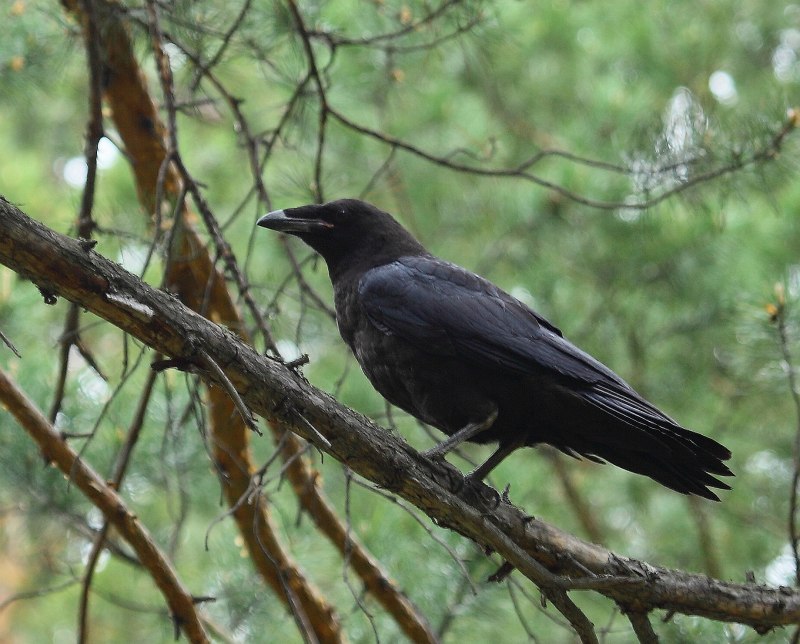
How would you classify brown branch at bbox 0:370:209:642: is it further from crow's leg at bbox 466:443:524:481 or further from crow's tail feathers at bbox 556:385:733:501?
crow's tail feathers at bbox 556:385:733:501

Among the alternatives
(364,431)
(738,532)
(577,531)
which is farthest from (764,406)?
(364,431)

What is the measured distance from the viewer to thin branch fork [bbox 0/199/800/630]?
223 centimetres

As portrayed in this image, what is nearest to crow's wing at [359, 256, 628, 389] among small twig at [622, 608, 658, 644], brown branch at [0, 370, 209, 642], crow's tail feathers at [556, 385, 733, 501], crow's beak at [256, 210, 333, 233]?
crow's tail feathers at [556, 385, 733, 501]

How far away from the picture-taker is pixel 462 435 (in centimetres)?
330

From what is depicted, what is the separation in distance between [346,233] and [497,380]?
3.30ft

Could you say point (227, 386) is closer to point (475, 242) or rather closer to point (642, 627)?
point (642, 627)

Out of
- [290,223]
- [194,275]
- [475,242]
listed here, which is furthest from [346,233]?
[475,242]

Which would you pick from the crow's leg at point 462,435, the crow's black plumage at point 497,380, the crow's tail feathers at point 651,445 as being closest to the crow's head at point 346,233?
the crow's black plumage at point 497,380

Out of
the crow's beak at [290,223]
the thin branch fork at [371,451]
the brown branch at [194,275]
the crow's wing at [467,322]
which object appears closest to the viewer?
the thin branch fork at [371,451]

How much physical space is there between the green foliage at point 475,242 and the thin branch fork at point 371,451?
0.73 meters

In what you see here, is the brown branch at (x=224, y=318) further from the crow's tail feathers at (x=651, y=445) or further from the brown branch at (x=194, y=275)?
the crow's tail feathers at (x=651, y=445)

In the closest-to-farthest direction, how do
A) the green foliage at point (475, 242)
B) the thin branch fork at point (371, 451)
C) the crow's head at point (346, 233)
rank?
the thin branch fork at point (371, 451) → the crow's head at point (346, 233) → the green foliage at point (475, 242)

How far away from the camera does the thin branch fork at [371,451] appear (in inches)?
87.7

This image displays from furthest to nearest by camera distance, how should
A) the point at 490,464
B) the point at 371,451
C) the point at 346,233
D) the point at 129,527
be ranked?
the point at 346,233 < the point at 490,464 < the point at 129,527 < the point at 371,451
